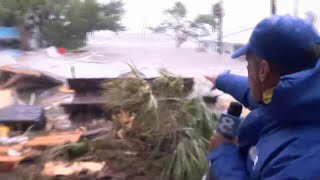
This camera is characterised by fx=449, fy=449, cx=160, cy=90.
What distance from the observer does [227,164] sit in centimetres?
78

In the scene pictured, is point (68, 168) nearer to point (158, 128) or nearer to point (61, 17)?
point (158, 128)

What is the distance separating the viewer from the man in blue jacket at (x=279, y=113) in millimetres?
644

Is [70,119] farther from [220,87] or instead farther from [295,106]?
[295,106]

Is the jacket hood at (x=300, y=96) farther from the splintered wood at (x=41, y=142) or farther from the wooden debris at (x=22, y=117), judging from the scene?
the wooden debris at (x=22, y=117)

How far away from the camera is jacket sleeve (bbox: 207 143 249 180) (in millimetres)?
756

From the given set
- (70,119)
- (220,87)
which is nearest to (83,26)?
(70,119)

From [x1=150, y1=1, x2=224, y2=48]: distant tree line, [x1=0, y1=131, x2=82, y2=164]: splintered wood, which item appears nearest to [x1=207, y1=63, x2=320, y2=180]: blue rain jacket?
[x1=0, y1=131, x2=82, y2=164]: splintered wood

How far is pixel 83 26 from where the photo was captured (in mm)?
2857

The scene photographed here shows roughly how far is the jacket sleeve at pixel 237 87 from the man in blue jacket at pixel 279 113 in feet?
0.64

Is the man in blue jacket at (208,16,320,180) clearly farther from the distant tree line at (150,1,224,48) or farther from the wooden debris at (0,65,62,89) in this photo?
the wooden debris at (0,65,62,89)

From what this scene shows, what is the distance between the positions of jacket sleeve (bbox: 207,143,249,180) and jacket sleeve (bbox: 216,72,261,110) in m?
0.19

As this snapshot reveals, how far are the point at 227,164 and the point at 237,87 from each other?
0.31 metres

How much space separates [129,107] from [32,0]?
1206mm

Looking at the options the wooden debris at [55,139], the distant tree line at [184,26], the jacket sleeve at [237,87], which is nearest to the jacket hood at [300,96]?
the jacket sleeve at [237,87]
